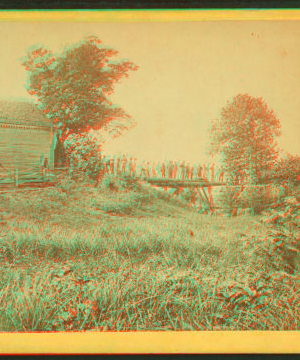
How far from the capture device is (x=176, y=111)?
2.56 m

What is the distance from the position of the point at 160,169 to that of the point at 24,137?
111 cm

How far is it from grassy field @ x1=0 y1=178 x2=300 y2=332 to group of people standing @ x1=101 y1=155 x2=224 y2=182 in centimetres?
11

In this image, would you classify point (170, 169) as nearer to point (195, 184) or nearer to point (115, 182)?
point (195, 184)

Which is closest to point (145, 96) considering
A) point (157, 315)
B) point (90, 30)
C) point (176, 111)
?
point (176, 111)

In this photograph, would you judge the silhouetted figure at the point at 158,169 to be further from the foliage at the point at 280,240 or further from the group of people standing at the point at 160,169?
the foliage at the point at 280,240

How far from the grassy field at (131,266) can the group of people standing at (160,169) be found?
0.11 metres

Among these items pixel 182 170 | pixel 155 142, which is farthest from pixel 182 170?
pixel 155 142

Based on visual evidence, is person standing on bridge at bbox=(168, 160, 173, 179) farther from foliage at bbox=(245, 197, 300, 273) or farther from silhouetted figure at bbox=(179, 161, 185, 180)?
foliage at bbox=(245, 197, 300, 273)

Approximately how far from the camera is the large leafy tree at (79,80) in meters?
2.52

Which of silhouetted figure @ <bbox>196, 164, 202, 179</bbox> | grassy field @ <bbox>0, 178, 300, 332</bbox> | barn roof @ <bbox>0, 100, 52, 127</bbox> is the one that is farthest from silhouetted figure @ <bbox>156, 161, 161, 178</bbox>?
barn roof @ <bbox>0, 100, 52, 127</bbox>

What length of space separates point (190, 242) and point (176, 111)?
103 centimetres

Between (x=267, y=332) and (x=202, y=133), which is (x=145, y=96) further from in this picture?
(x=267, y=332)

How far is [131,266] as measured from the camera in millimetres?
2377

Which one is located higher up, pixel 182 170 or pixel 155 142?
pixel 155 142
